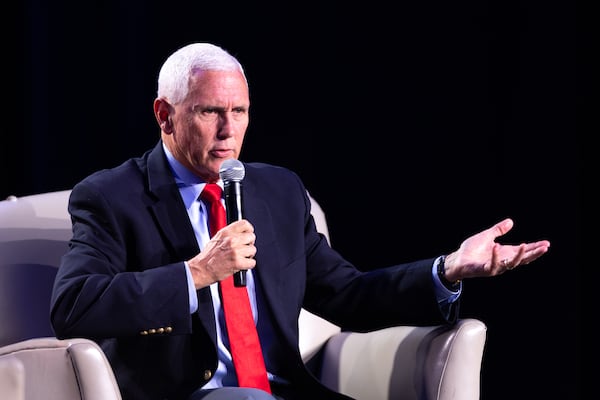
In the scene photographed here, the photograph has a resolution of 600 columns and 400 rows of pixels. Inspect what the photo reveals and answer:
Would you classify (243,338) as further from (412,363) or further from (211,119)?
(211,119)

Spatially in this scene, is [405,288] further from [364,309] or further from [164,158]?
[164,158]

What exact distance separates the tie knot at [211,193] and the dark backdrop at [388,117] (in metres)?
1.05

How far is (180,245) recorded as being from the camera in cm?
198

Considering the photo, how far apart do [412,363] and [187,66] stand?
0.80 meters

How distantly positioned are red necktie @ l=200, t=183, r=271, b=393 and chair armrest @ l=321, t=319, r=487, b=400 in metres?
0.26

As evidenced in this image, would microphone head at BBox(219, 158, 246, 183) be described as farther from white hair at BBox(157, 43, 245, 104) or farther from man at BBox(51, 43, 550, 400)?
white hair at BBox(157, 43, 245, 104)

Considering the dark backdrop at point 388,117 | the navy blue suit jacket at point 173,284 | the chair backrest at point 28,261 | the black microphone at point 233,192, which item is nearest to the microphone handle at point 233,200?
the black microphone at point 233,192

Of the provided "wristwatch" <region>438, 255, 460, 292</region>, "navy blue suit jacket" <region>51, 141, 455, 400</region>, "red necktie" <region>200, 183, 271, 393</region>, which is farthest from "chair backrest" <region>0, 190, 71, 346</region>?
"wristwatch" <region>438, 255, 460, 292</region>

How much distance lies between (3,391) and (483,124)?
1.83 m

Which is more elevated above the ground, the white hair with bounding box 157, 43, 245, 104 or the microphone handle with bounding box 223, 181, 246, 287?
the white hair with bounding box 157, 43, 245, 104

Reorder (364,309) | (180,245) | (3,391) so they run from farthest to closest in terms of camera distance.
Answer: (364,309) < (180,245) < (3,391)

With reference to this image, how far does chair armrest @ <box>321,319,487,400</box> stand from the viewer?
1.91 meters

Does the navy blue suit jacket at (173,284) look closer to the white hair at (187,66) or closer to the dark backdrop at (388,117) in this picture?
the white hair at (187,66)

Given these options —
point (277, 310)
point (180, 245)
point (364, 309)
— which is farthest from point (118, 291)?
point (364, 309)
